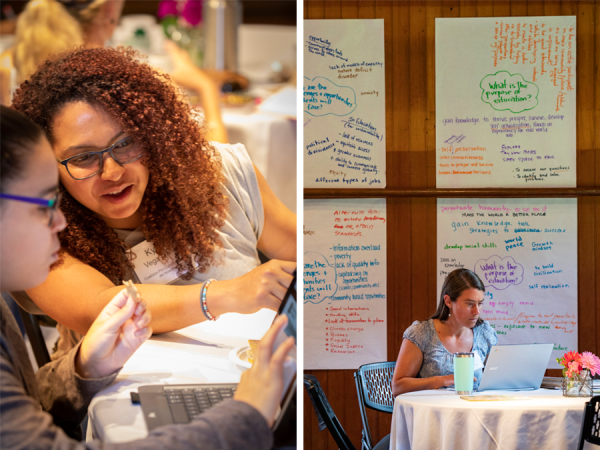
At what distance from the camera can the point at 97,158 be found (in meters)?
0.89

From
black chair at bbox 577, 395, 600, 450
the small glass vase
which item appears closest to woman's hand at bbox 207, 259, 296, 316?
black chair at bbox 577, 395, 600, 450

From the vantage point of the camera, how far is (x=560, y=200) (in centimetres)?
297

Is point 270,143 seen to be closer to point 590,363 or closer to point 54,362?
point 54,362

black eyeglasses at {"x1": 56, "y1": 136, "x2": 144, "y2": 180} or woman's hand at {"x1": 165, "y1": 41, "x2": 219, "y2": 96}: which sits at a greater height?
woman's hand at {"x1": 165, "y1": 41, "x2": 219, "y2": 96}

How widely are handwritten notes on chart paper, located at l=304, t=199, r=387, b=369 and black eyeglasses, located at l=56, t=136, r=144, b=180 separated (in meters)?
2.08

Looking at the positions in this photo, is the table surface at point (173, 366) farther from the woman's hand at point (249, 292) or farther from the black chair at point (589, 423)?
the black chair at point (589, 423)

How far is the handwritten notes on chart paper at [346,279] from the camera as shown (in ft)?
9.75

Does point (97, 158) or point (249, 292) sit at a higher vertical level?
point (97, 158)

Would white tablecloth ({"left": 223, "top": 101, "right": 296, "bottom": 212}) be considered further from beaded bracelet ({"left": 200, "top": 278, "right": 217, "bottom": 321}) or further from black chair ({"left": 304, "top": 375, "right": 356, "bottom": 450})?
black chair ({"left": 304, "top": 375, "right": 356, "bottom": 450})

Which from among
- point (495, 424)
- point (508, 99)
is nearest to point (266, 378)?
point (495, 424)

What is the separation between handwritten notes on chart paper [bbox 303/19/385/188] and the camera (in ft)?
9.75

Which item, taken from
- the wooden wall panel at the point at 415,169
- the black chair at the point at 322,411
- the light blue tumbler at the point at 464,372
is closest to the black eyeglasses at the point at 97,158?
the black chair at the point at 322,411

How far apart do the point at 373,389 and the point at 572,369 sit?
0.91 m

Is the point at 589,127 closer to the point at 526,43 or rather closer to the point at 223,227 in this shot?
the point at 526,43
